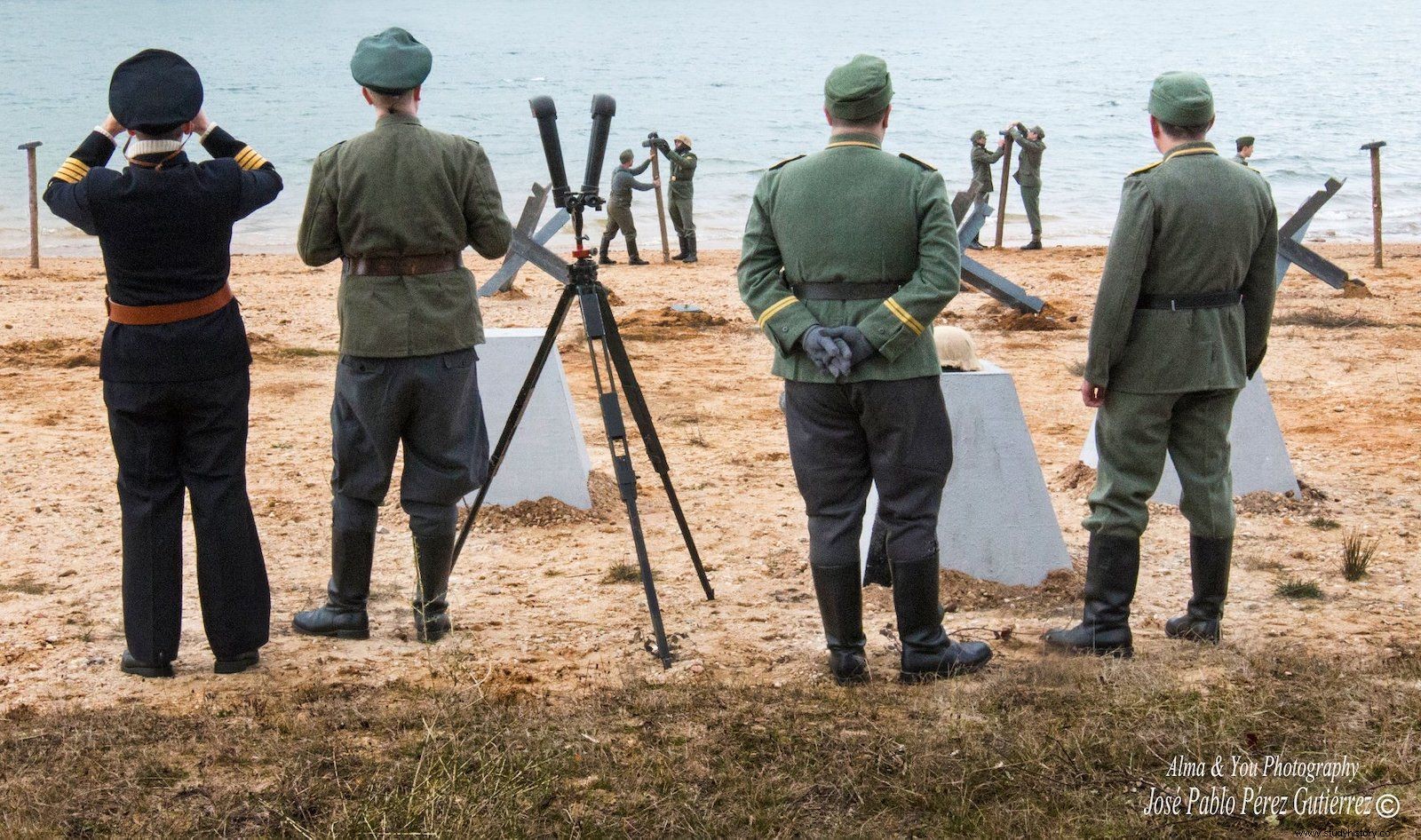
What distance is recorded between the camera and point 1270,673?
3.79m

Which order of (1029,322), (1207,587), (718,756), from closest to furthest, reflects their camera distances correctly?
(718,756) < (1207,587) < (1029,322)

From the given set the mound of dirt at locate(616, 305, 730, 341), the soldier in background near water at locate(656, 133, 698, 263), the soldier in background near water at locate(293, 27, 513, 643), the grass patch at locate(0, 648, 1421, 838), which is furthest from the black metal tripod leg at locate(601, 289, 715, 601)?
the soldier in background near water at locate(656, 133, 698, 263)

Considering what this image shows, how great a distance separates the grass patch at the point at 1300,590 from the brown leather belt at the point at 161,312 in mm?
3662

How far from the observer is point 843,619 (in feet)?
12.6

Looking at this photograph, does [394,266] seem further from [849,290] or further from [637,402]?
[849,290]

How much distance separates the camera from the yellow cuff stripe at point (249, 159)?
3869 millimetres

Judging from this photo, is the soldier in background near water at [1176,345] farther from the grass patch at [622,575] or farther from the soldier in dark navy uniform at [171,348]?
the soldier in dark navy uniform at [171,348]

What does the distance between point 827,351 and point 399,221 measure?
136 centimetres

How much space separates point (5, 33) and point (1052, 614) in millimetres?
91763

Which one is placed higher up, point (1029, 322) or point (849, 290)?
point (849, 290)

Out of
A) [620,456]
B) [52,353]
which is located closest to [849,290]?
[620,456]

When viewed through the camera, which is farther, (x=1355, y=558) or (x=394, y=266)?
(x=1355, y=558)

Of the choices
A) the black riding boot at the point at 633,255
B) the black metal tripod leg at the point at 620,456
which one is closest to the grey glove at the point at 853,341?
the black metal tripod leg at the point at 620,456

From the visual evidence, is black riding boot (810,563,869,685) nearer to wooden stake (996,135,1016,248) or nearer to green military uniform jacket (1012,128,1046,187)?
wooden stake (996,135,1016,248)
